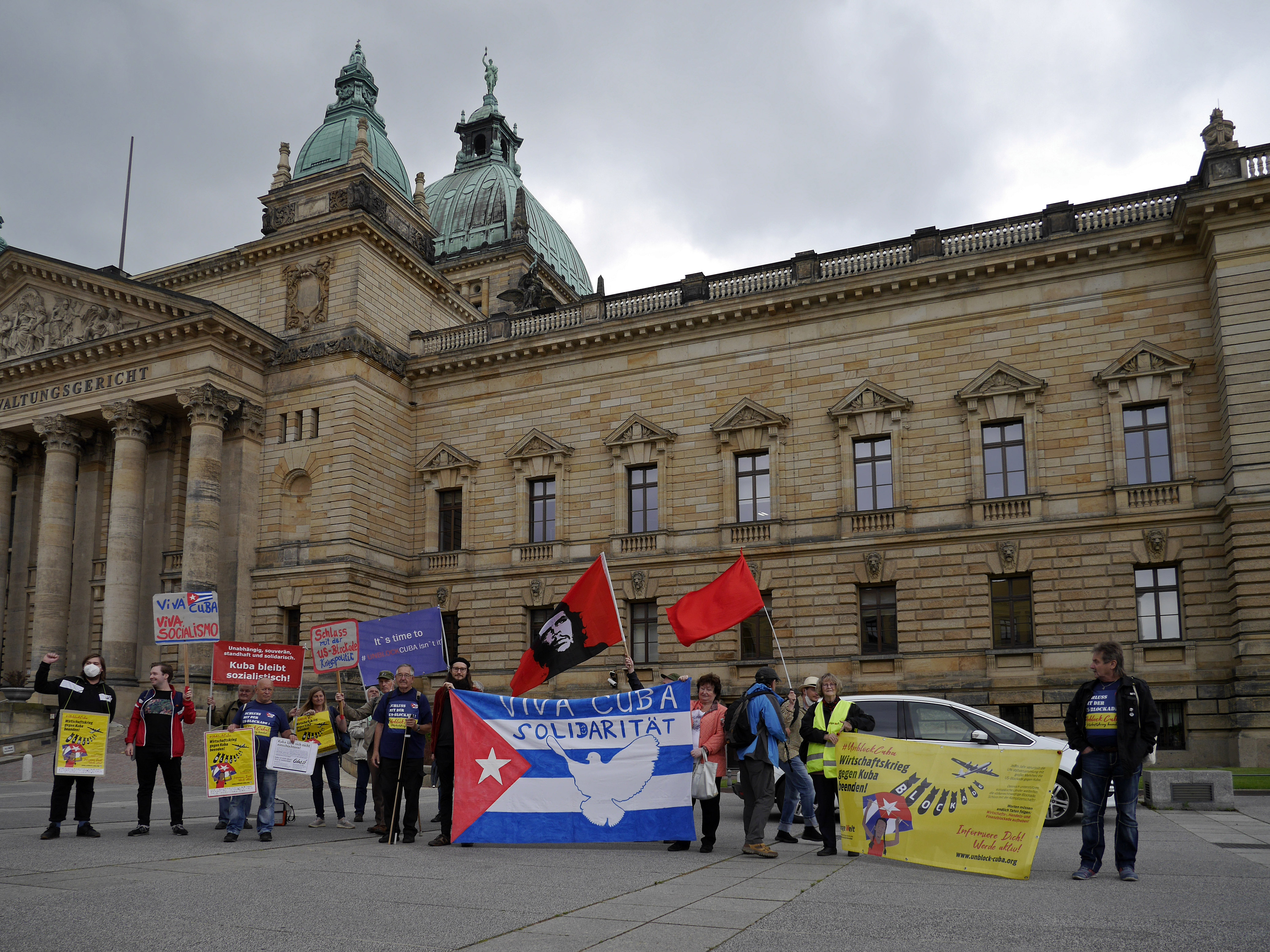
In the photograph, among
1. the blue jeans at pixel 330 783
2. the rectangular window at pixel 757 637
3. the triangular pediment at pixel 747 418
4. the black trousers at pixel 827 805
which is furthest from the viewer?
the triangular pediment at pixel 747 418

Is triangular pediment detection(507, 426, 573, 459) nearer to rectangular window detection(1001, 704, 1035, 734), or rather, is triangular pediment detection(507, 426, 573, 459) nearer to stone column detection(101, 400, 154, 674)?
stone column detection(101, 400, 154, 674)

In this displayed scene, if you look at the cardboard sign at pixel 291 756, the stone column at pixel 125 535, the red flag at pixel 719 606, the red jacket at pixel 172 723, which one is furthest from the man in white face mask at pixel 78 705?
the stone column at pixel 125 535

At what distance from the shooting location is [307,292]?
37.0 metres

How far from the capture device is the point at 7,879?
29.1 feet

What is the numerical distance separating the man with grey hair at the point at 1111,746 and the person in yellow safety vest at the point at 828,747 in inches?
94.0

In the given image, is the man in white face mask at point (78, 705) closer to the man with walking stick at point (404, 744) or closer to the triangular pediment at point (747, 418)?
the man with walking stick at point (404, 744)

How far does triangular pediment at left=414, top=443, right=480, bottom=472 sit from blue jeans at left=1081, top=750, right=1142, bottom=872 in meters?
28.0

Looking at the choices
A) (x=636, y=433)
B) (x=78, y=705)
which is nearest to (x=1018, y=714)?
(x=636, y=433)

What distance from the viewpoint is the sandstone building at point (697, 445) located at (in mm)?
26594

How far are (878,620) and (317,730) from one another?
1824cm

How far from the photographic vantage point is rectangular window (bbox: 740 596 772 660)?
30.5 m

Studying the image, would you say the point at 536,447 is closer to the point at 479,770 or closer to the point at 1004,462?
the point at 1004,462

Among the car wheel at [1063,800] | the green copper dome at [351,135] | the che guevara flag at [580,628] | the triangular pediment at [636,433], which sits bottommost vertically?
Answer: the car wheel at [1063,800]

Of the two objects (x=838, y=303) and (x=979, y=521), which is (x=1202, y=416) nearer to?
(x=979, y=521)
